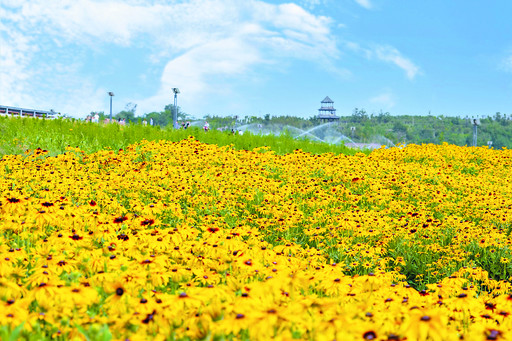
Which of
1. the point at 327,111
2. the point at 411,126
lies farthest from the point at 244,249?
the point at 327,111

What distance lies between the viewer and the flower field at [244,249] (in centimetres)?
231

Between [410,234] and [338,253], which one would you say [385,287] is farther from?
[410,234]

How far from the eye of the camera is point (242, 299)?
2.35 metres

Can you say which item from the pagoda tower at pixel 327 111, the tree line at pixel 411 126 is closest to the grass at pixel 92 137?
the tree line at pixel 411 126

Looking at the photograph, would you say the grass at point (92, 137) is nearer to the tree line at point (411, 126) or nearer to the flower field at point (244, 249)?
the flower field at point (244, 249)

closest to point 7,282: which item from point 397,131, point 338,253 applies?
point 338,253

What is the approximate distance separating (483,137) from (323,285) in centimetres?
7729

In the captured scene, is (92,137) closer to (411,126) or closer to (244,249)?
(244,249)

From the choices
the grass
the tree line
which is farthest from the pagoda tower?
the grass

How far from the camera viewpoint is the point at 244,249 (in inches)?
149

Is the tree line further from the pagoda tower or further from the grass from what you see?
the grass

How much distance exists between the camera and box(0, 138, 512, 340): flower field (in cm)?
231

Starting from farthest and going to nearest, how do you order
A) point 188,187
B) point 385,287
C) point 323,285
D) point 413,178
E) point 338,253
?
point 413,178 < point 188,187 < point 338,253 < point 385,287 < point 323,285

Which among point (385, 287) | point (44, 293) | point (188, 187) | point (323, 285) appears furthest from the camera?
point (188, 187)
